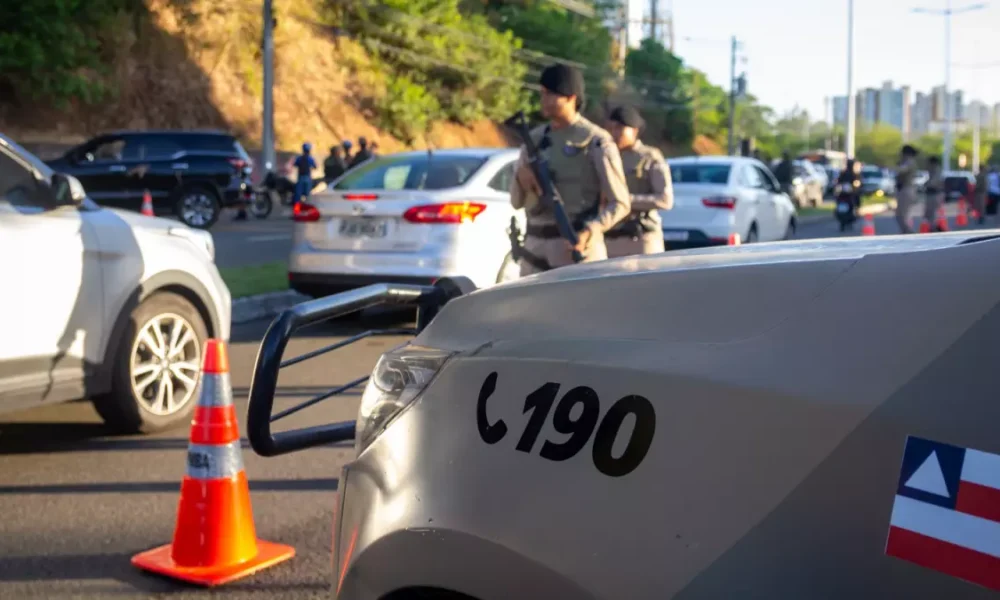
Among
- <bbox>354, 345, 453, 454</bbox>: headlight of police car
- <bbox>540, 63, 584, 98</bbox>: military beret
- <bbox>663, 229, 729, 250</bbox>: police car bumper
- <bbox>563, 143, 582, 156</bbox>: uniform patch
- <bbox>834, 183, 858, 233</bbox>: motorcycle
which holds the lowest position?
<bbox>834, 183, 858, 233</bbox>: motorcycle

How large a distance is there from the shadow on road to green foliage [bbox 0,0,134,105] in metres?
28.9

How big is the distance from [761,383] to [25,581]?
10.1 feet

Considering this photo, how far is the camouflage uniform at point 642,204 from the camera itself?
23.3 ft

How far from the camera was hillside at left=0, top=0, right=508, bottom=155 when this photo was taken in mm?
34906

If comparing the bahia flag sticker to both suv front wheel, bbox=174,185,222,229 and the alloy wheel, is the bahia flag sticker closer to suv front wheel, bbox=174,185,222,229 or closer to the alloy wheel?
the alloy wheel

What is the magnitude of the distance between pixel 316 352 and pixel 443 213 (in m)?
6.35

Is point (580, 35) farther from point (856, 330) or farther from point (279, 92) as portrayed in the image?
→ point (856, 330)

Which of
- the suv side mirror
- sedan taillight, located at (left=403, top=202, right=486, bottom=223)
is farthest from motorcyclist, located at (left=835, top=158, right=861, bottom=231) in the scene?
the suv side mirror

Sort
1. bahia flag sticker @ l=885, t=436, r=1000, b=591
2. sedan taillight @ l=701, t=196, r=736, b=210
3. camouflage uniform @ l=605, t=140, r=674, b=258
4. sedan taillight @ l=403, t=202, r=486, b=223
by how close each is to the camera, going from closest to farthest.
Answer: bahia flag sticker @ l=885, t=436, r=1000, b=591
camouflage uniform @ l=605, t=140, r=674, b=258
sedan taillight @ l=403, t=202, r=486, b=223
sedan taillight @ l=701, t=196, r=736, b=210

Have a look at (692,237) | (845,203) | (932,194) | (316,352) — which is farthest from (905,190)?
(316,352)

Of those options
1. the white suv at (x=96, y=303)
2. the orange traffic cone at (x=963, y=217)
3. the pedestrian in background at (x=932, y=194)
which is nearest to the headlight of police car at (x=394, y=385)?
the white suv at (x=96, y=303)

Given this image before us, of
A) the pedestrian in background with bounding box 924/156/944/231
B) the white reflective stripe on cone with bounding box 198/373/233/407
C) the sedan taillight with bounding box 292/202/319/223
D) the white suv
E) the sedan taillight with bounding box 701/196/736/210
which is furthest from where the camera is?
the pedestrian in background with bounding box 924/156/944/231

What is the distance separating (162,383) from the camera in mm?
5938

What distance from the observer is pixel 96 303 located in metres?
5.49
